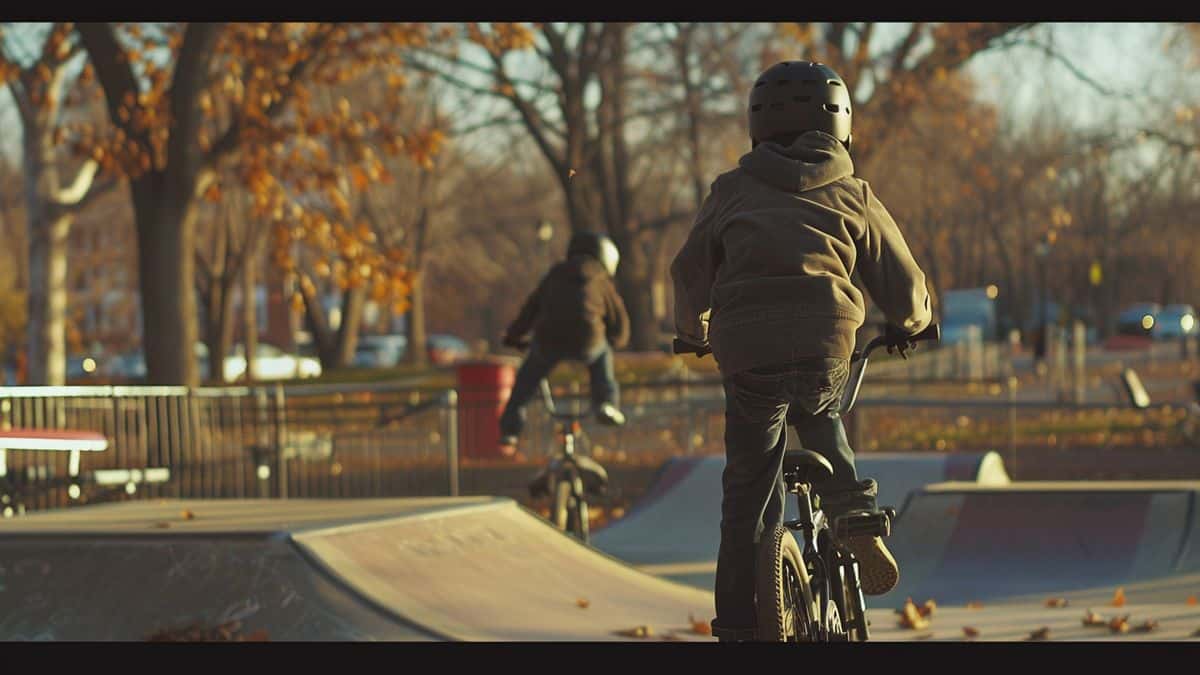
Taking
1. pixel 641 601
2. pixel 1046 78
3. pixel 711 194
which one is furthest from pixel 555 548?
pixel 1046 78

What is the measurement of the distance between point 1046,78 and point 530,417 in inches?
421

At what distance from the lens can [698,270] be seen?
18.7 feet

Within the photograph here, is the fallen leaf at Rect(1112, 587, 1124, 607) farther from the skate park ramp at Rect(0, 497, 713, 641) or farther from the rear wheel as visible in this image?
the rear wheel

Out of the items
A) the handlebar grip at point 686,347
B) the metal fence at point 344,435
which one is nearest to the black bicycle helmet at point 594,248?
the metal fence at point 344,435

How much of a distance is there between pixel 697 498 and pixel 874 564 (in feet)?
28.1

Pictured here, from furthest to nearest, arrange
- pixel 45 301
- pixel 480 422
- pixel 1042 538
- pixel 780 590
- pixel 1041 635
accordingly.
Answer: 1. pixel 45 301
2. pixel 480 422
3. pixel 1042 538
4. pixel 1041 635
5. pixel 780 590

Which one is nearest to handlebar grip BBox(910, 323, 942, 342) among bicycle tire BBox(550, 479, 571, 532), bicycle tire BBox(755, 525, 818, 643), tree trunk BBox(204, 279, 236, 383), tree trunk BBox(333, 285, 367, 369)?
bicycle tire BBox(755, 525, 818, 643)

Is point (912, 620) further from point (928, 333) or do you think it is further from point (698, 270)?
point (698, 270)

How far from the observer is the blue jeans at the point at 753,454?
5457mm

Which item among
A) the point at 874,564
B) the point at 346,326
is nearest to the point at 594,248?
the point at 874,564

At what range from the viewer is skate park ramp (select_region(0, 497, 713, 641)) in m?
8.17

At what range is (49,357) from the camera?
27.2 meters

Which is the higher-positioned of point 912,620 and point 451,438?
point 451,438

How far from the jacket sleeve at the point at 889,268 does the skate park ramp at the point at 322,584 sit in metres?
2.89
